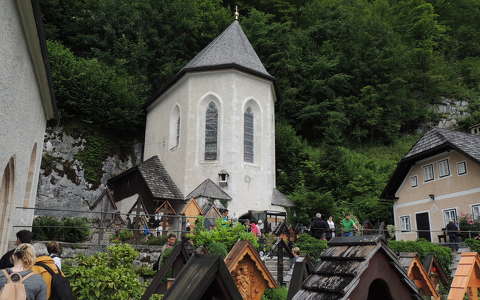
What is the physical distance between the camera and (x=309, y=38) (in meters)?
33.8

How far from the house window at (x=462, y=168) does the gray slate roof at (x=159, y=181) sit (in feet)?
42.7

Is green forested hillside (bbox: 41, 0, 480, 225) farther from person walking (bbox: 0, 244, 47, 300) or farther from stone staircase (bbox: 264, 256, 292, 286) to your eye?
person walking (bbox: 0, 244, 47, 300)

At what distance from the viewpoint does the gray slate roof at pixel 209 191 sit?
18.6 m

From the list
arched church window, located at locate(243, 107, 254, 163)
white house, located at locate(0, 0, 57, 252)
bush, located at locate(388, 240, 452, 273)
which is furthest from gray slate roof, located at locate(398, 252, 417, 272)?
arched church window, located at locate(243, 107, 254, 163)

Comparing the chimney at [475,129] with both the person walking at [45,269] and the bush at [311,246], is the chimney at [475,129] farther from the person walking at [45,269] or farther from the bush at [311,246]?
the person walking at [45,269]

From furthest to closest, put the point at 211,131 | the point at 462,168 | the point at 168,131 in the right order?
the point at 168,131, the point at 211,131, the point at 462,168

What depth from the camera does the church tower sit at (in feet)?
Result: 65.4

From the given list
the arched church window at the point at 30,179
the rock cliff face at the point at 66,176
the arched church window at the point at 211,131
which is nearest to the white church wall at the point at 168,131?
the arched church window at the point at 211,131

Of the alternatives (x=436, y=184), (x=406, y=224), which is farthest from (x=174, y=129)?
(x=436, y=184)

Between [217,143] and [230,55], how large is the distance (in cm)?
524

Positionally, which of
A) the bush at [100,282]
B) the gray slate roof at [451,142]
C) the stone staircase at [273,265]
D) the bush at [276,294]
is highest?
the gray slate roof at [451,142]

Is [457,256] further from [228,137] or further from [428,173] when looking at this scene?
[228,137]

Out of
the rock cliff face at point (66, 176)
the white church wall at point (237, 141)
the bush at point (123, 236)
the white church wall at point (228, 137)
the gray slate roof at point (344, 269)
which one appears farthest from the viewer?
the rock cliff face at point (66, 176)

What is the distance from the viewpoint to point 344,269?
2592mm
